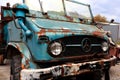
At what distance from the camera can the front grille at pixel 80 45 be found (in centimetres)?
452

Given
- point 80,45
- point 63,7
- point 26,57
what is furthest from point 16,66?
point 63,7

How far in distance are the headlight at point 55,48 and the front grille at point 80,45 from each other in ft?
0.33

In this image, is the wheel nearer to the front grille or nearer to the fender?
the fender

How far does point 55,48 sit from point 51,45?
0.11 m

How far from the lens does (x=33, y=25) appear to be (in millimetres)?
4398

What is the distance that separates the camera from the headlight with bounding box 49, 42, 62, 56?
4.25 meters

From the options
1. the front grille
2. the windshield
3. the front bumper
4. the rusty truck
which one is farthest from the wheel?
the windshield

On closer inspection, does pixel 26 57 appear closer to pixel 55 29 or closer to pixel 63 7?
pixel 55 29

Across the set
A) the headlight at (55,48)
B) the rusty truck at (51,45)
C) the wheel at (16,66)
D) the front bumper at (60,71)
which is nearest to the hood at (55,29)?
the rusty truck at (51,45)

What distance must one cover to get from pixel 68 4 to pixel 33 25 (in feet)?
6.37

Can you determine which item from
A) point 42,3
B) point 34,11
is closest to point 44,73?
point 34,11

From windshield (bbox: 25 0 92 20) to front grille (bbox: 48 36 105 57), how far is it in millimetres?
1129

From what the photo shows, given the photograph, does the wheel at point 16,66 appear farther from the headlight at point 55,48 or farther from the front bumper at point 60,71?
the headlight at point 55,48

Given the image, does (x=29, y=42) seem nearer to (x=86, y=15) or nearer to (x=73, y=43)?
(x=73, y=43)
